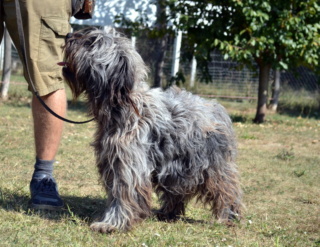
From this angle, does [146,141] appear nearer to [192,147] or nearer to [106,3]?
[192,147]

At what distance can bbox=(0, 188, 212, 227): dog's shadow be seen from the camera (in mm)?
3920

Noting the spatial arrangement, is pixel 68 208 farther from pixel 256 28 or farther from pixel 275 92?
pixel 275 92

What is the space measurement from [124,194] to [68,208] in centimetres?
63

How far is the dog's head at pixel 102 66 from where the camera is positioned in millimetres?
3531

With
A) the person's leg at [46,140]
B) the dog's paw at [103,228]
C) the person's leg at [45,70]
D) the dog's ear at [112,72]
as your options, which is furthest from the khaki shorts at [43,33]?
the dog's paw at [103,228]

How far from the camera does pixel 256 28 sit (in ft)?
30.0

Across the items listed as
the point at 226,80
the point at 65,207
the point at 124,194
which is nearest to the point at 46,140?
the point at 65,207

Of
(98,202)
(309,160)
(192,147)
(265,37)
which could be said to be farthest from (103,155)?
(265,37)

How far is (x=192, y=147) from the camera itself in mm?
3770

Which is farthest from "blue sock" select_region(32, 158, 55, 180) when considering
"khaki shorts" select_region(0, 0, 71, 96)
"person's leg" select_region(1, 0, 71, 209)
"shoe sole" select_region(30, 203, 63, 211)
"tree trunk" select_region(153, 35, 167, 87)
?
"tree trunk" select_region(153, 35, 167, 87)

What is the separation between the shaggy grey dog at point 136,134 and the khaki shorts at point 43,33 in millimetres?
449

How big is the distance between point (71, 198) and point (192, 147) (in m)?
1.29

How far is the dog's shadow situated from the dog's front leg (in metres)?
0.20

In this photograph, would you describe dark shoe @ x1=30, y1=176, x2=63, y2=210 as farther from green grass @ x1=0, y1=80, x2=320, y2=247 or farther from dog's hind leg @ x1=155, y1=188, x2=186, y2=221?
dog's hind leg @ x1=155, y1=188, x2=186, y2=221
